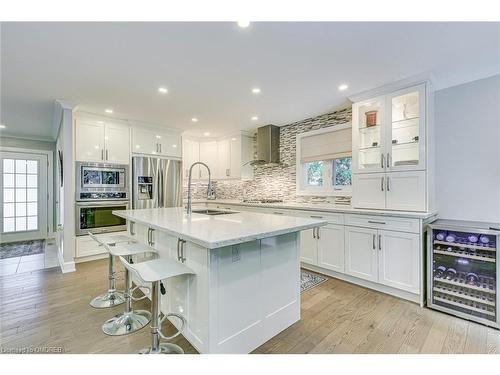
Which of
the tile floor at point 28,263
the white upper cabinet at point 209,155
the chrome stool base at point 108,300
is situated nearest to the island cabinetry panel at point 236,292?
the chrome stool base at point 108,300

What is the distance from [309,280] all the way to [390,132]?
208 centimetres

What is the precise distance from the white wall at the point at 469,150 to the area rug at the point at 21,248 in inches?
258

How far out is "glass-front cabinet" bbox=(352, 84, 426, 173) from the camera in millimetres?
2627

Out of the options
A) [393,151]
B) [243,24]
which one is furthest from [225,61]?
[393,151]

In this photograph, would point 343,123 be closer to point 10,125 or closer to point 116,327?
point 116,327

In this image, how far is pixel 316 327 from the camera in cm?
203

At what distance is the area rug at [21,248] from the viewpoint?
4215mm

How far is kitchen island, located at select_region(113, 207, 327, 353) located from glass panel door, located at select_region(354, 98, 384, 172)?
1.60 meters

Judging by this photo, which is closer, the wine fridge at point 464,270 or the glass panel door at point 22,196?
the wine fridge at point 464,270

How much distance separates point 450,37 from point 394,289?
7.99ft

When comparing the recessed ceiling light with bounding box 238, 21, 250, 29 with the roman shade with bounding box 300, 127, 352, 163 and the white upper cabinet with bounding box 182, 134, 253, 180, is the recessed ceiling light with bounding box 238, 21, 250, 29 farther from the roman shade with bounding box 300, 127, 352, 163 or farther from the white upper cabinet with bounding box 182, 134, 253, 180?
the white upper cabinet with bounding box 182, 134, 253, 180

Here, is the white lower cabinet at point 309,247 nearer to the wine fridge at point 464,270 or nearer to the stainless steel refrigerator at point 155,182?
the wine fridge at point 464,270

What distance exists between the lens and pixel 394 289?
8.60 feet

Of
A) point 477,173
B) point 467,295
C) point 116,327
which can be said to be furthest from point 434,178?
point 116,327
